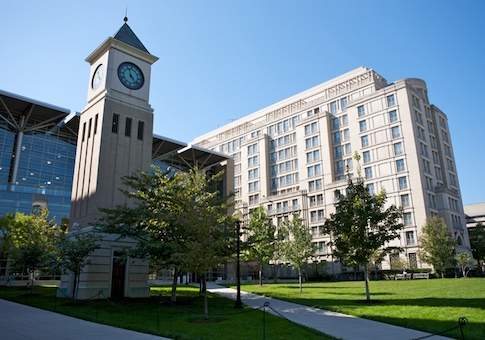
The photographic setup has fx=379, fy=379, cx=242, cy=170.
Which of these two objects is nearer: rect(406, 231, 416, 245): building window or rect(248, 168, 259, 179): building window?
rect(406, 231, 416, 245): building window

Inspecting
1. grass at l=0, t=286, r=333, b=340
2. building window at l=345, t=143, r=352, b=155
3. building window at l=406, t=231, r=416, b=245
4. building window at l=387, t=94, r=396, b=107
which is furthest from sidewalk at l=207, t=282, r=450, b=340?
building window at l=345, t=143, r=352, b=155

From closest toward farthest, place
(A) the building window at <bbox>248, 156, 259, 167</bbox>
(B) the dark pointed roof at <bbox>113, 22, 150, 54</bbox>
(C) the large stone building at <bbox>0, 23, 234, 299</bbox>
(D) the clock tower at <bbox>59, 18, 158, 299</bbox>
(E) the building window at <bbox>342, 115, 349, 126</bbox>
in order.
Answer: (D) the clock tower at <bbox>59, 18, 158, 299</bbox>
(C) the large stone building at <bbox>0, 23, 234, 299</bbox>
(B) the dark pointed roof at <bbox>113, 22, 150, 54</bbox>
(E) the building window at <bbox>342, 115, 349, 126</bbox>
(A) the building window at <bbox>248, 156, 259, 167</bbox>

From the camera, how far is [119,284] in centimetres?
2694

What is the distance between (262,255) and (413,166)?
3256 centimetres

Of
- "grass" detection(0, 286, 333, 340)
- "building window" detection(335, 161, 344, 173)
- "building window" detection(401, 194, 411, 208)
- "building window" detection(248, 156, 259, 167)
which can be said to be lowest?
"grass" detection(0, 286, 333, 340)

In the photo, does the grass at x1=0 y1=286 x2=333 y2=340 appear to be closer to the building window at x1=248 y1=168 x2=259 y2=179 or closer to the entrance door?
the entrance door

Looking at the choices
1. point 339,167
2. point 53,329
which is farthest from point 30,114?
point 339,167

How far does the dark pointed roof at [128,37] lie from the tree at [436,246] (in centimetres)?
4259

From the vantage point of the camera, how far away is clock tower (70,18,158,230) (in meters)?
29.6

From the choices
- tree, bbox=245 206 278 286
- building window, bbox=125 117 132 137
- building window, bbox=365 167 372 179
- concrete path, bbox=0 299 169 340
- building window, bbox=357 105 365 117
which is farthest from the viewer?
building window, bbox=357 105 365 117

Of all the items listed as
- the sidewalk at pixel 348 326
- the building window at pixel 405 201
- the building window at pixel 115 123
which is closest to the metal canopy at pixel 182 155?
the building window at pixel 115 123

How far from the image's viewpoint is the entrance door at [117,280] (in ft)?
87.0

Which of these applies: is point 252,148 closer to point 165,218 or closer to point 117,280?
point 117,280

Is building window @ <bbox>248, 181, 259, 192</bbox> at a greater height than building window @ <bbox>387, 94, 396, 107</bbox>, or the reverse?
building window @ <bbox>387, 94, 396, 107</bbox>
